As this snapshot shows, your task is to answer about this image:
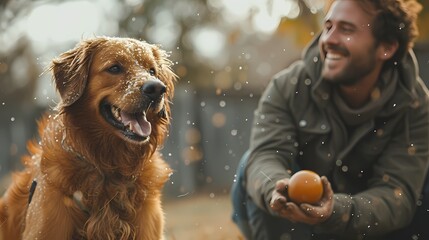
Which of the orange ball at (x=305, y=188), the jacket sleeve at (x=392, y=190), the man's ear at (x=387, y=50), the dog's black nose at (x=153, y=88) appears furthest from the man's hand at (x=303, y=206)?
the man's ear at (x=387, y=50)

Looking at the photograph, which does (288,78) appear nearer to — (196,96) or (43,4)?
(43,4)

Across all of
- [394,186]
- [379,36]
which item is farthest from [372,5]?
[394,186]

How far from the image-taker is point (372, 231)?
435 cm

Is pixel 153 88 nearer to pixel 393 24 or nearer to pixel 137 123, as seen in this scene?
pixel 137 123

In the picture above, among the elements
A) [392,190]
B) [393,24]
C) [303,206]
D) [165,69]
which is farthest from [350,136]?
[165,69]

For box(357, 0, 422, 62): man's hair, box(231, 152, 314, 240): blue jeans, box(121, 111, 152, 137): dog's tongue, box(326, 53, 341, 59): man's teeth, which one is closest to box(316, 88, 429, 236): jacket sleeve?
box(231, 152, 314, 240): blue jeans

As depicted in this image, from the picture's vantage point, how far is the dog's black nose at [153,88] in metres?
3.24

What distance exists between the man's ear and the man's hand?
124 cm

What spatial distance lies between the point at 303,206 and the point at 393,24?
163 centimetres

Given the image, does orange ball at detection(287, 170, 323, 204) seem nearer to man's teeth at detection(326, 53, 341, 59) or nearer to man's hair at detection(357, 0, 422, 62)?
man's teeth at detection(326, 53, 341, 59)

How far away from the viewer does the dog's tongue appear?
3.32 m

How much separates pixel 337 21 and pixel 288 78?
0.49m

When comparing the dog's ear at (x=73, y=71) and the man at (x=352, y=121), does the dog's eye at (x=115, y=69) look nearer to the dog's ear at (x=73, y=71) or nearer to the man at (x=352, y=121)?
the dog's ear at (x=73, y=71)

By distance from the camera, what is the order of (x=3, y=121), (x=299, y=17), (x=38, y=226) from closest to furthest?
(x=38, y=226)
(x=299, y=17)
(x=3, y=121)
